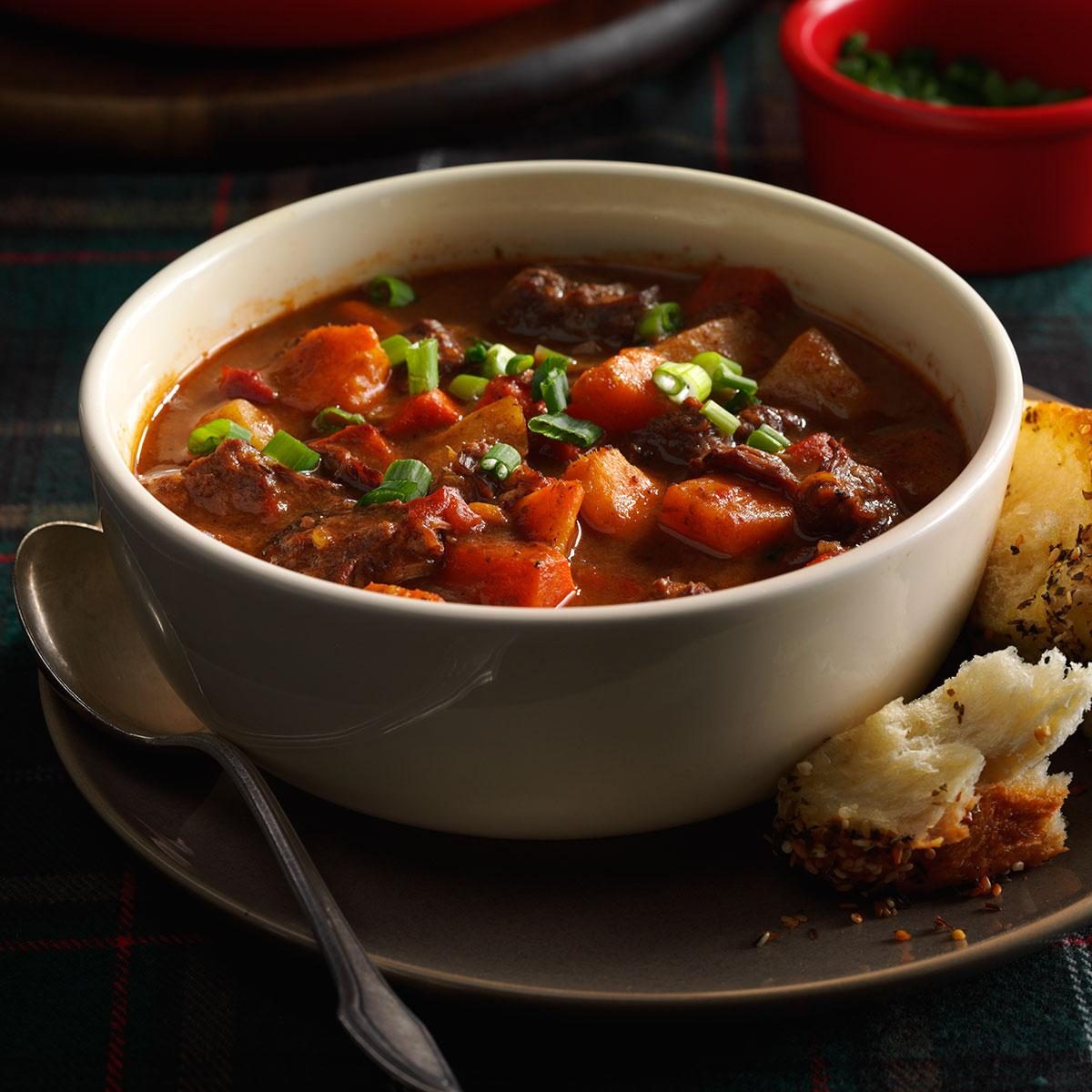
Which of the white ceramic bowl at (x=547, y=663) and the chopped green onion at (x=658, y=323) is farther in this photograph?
the chopped green onion at (x=658, y=323)

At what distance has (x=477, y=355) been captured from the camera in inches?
129

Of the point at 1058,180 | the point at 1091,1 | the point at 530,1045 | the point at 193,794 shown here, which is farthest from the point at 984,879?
the point at 1091,1

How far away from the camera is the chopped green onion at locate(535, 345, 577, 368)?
323 centimetres

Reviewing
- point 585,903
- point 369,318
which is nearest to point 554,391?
point 369,318

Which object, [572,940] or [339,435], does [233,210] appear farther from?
[572,940]

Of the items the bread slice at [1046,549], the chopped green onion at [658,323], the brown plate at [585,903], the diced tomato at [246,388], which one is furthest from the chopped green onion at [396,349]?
the bread slice at [1046,549]

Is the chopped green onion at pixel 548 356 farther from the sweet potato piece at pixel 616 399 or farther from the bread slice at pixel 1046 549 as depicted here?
the bread slice at pixel 1046 549

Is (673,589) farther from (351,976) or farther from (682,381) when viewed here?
Result: (351,976)

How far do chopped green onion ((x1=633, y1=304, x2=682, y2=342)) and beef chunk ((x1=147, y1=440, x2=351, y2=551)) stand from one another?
900 millimetres

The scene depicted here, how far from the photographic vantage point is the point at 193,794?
2514 millimetres

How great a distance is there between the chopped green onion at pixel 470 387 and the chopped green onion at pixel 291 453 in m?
0.38

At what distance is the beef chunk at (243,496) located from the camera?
285 cm

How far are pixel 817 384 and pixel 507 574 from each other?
99cm

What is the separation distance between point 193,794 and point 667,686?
88 centimetres
